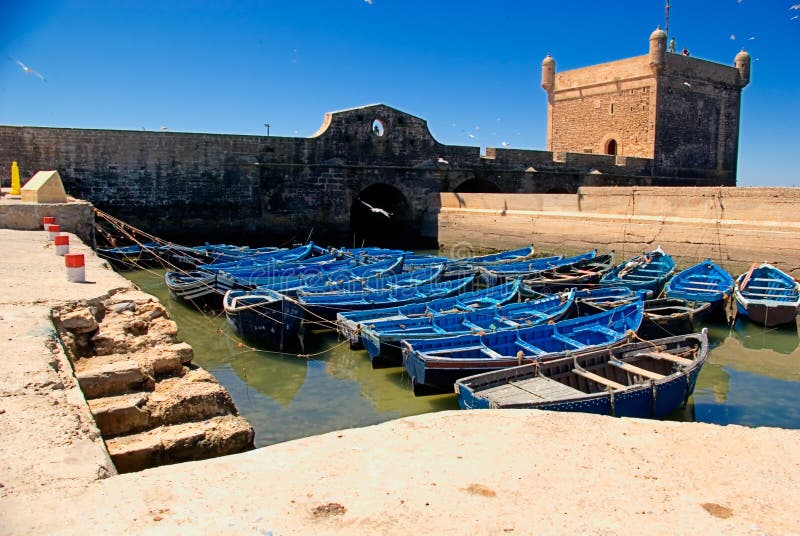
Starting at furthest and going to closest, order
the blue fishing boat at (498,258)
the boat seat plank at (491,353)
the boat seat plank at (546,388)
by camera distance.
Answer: the blue fishing boat at (498,258) < the boat seat plank at (491,353) < the boat seat plank at (546,388)

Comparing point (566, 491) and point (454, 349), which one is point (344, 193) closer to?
point (454, 349)

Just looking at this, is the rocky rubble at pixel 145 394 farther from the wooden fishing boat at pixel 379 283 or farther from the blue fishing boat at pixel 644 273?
the blue fishing boat at pixel 644 273

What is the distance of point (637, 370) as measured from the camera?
7328 millimetres

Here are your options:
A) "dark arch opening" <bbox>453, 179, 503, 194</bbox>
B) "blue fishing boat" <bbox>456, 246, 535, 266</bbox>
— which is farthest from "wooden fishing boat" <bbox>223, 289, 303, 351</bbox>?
"dark arch opening" <bbox>453, 179, 503, 194</bbox>

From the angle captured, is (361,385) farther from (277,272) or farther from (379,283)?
(277,272)

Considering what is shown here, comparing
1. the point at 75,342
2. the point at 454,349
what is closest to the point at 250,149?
the point at 454,349

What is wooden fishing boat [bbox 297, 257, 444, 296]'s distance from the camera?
39.4ft

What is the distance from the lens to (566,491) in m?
2.59

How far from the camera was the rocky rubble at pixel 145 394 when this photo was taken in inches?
157

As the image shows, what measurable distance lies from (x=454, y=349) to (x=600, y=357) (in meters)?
1.89

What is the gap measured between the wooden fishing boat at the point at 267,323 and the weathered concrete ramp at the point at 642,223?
459 inches

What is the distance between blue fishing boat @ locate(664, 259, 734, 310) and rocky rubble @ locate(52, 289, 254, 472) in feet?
32.6

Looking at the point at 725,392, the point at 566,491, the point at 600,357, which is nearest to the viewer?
the point at 566,491

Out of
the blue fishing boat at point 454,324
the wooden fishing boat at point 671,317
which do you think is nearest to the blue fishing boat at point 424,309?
the blue fishing boat at point 454,324
